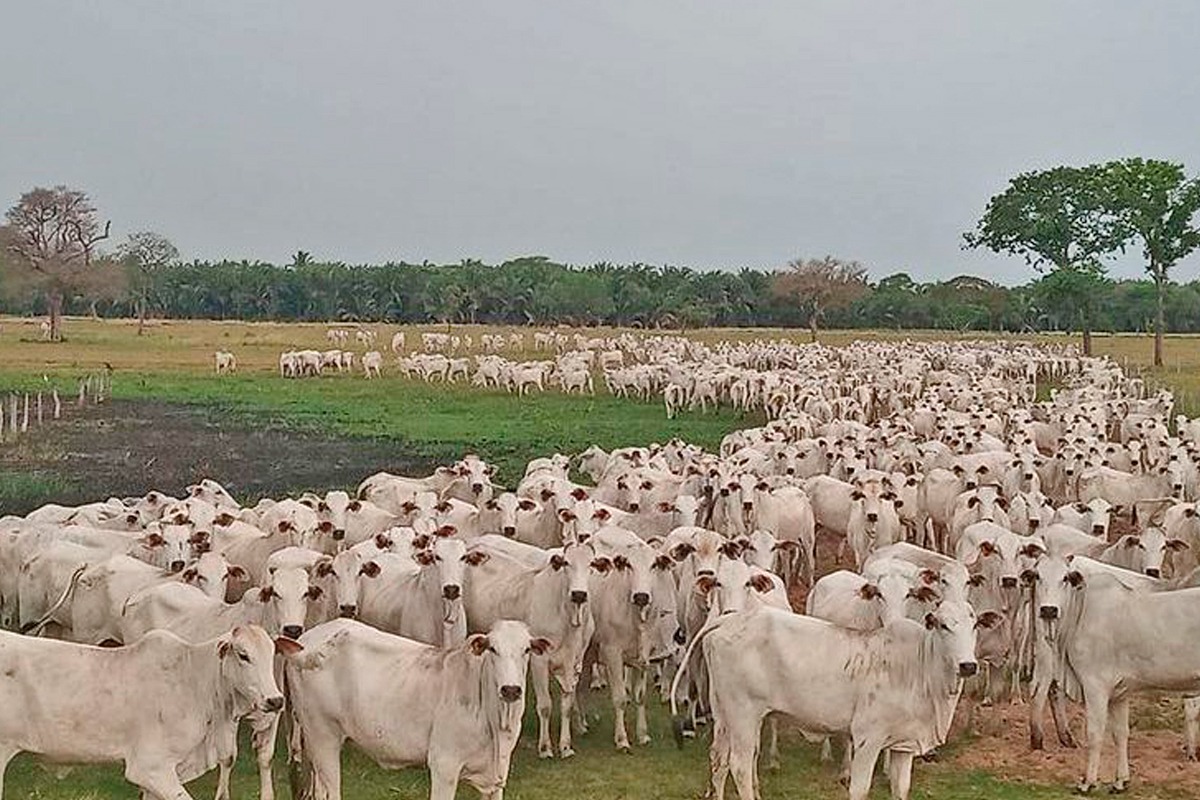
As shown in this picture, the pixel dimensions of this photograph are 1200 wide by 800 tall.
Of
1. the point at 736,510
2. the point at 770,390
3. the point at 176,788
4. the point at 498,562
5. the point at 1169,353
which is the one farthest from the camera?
the point at 1169,353

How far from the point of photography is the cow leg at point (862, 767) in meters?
9.23

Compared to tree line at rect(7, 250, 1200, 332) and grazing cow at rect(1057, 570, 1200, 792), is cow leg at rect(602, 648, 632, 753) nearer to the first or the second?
grazing cow at rect(1057, 570, 1200, 792)

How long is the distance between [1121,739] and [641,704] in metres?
4.18

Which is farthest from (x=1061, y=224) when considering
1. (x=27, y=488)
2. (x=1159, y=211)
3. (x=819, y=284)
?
(x=27, y=488)

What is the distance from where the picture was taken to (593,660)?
12.4 meters

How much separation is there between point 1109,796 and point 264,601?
23.5ft

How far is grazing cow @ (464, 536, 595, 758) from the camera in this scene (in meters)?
11.2

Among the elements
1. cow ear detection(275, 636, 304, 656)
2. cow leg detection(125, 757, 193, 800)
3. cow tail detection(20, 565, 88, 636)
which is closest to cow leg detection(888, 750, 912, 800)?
cow ear detection(275, 636, 304, 656)

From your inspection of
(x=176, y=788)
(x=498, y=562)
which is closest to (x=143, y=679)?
(x=176, y=788)

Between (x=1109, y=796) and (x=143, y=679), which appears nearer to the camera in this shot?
(x=143, y=679)

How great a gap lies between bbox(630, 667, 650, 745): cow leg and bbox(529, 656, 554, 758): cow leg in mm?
876

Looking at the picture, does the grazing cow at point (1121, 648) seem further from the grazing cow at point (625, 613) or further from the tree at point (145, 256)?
the tree at point (145, 256)

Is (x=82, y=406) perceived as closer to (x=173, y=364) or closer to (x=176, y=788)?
(x=173, y=364)

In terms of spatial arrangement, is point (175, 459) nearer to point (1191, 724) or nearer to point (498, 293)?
point (1191, 724)
